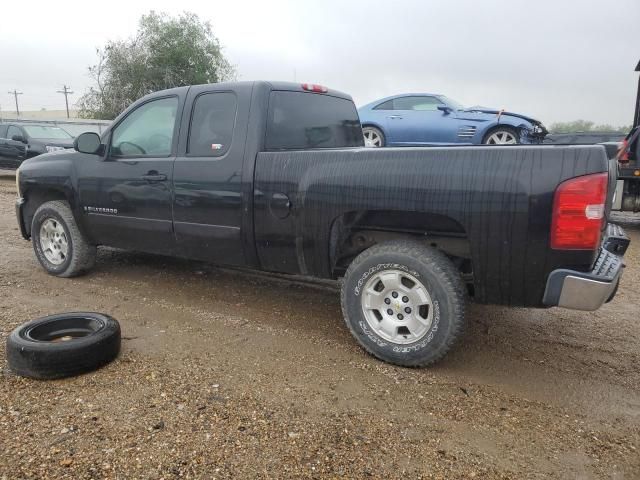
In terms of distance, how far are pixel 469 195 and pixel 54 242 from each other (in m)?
4.36

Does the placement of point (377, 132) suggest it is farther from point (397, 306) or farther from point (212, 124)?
point (397, 306)

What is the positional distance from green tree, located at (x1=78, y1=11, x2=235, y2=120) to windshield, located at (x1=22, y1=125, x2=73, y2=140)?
15.5 metres

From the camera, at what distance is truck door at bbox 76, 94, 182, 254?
4.29m

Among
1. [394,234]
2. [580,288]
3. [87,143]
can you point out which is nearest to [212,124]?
[87,143]

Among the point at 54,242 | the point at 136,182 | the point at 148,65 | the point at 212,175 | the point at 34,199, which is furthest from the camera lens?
the point at 148,65

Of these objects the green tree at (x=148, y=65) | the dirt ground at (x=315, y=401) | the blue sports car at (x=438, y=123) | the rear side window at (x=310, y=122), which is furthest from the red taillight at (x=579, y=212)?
the green tree at (x=148, y=65)

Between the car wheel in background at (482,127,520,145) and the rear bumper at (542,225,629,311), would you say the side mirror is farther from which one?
the car wheel in background at (482,127,520,145)

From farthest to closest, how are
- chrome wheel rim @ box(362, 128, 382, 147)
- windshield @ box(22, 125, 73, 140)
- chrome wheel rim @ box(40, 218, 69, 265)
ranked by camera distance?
windshield @ box(22, 125, 73, 140)
chrome wheel rim @ box(362, 128, 382, 147)
chrome wheel rim @ box(40, 218, 69, 265)

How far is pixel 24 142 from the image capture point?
14.2m

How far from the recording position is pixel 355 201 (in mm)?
3244

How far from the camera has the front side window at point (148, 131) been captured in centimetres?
434

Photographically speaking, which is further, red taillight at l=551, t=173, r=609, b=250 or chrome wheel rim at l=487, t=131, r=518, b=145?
chrome wheel rim at l=487, t=131, r=518, b=145

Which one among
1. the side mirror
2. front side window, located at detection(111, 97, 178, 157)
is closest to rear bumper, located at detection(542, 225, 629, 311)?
front side window, located at detection(111, 97, 178, 157)

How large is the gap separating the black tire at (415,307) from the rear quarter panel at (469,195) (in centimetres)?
20
